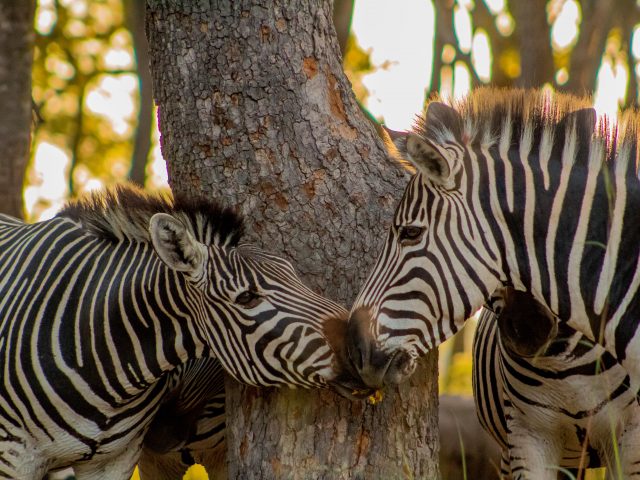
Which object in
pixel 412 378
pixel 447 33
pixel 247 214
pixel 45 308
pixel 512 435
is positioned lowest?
pixel 512 435

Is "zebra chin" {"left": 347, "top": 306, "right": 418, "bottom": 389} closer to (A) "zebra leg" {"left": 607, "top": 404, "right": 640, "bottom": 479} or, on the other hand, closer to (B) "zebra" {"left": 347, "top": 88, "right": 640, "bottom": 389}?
(B) "zebra" {"left": 347, "top": 88, "right": 640, "bottom": 389}

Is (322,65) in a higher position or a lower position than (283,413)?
higher

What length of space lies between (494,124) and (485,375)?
91.0 inches

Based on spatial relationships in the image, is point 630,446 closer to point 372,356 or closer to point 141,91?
point 372,356

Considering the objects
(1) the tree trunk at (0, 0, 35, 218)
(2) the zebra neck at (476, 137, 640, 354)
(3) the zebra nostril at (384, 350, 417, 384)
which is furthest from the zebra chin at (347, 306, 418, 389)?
(1) the tree trunk at (0, 0, 35, 218)

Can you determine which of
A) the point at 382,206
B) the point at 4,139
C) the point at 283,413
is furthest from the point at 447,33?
the point at 283,413

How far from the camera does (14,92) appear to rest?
27.8 feet

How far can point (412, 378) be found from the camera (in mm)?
5613

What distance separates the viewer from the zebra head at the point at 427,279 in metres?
4.57

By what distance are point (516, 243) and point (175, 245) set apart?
1.82 m

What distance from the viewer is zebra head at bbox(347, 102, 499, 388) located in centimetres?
457

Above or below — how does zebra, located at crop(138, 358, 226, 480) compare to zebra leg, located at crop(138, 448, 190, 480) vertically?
above

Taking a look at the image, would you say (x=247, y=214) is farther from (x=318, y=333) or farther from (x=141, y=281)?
(x=318, y=333)

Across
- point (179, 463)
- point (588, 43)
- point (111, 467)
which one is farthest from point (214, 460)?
point (588, 43)
